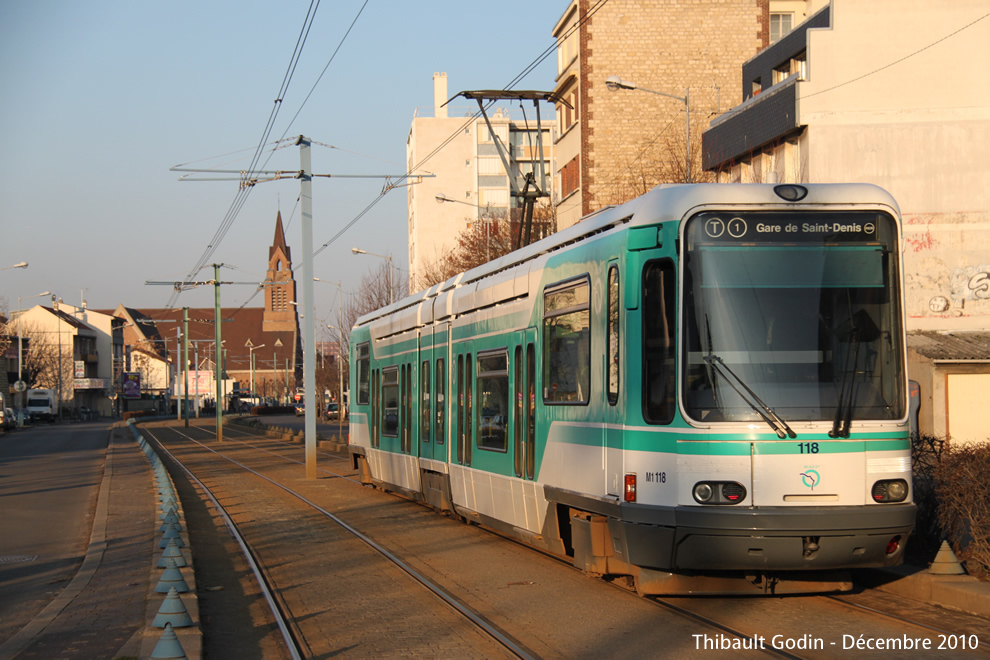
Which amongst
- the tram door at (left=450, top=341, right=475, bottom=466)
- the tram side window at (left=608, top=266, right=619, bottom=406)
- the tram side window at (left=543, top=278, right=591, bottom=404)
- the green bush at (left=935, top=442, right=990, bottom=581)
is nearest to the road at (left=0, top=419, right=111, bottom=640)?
the tram door at (left=450, top=341, right=475, bottom=466)

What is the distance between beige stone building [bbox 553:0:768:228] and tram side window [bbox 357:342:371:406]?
64.7 ft

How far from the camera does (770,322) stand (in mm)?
8328

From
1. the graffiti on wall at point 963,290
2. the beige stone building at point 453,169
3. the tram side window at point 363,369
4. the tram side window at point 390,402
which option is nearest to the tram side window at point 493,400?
the tram side window at point 390,402

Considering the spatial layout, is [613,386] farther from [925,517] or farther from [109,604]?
[109,604]

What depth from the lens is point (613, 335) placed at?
356 inches

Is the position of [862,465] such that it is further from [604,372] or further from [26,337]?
[26,337]

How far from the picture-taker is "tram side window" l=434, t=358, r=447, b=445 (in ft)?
49.5

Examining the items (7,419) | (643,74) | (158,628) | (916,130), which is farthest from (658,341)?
(7,419)

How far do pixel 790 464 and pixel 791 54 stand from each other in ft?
79.0

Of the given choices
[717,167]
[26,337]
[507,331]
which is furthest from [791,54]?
[26,337]

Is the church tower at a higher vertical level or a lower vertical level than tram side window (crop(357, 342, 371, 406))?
higher

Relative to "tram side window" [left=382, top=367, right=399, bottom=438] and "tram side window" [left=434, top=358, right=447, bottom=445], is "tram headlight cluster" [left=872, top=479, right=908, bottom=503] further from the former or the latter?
"tram side window" [left=382, top=367, right=399, bottom=438]

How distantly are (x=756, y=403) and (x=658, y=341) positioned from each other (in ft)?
2.85

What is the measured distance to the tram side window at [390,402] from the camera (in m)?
18.3
